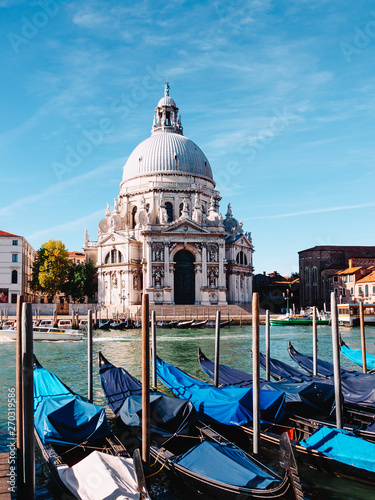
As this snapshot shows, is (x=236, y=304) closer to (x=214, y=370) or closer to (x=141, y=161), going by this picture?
(x=141, y=161)

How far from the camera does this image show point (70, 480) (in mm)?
7316

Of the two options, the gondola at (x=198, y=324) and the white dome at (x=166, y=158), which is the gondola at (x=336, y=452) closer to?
the gondola at (x=198, y=324)

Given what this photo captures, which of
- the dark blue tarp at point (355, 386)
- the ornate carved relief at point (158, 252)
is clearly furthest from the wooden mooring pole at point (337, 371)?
the ornate carved relief at point (158, 252)

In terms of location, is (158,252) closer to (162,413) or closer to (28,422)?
(162,413)

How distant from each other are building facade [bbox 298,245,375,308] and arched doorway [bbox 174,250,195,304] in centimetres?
1936

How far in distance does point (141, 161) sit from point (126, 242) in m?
10.3

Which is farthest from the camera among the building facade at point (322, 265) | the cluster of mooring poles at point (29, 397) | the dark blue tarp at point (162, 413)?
the building facade at point (322, 265)

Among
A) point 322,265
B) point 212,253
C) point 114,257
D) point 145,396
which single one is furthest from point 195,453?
point 322,265

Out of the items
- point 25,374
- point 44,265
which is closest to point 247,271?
point 44,265

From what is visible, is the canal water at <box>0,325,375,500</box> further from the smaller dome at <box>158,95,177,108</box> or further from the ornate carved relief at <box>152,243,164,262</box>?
the smaller dome at <box>158,95,177,108</box>

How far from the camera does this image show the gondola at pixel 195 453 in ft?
22.3

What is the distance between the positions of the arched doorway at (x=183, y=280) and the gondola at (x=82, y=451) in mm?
35691

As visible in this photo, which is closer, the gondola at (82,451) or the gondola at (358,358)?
the gondola at (82,451)

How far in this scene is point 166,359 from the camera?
20766 mm
